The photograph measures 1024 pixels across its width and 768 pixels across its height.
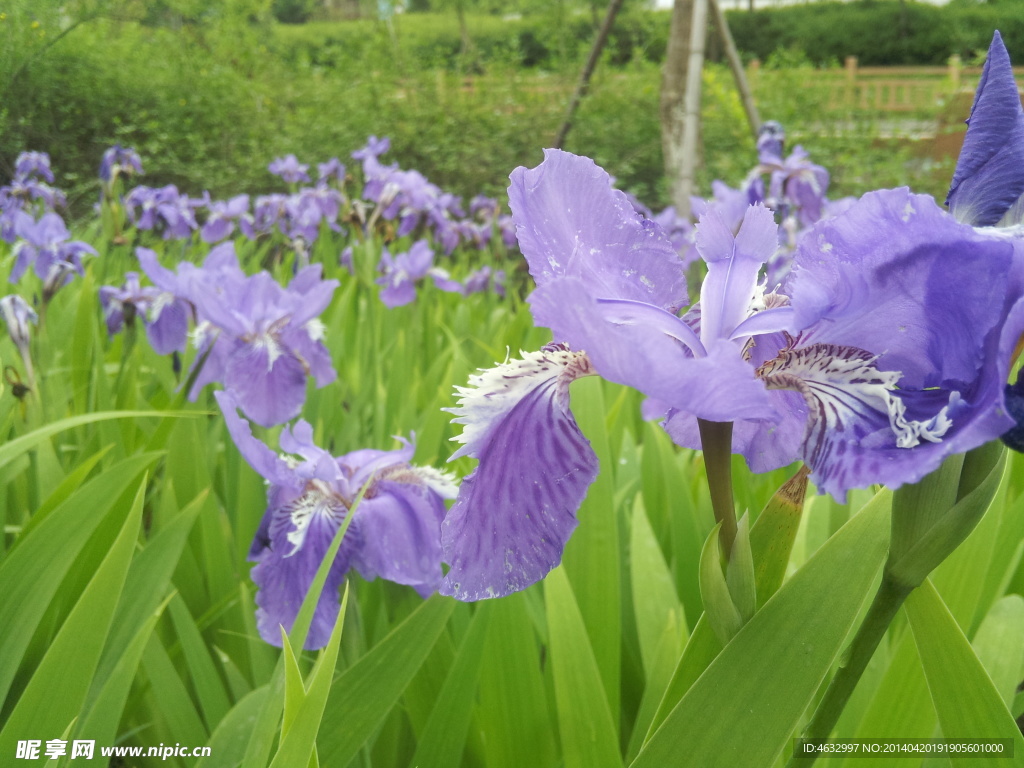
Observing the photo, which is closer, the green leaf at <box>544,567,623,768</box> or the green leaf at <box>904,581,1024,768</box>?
the green leaf at <box>904,581,1024,768</box>

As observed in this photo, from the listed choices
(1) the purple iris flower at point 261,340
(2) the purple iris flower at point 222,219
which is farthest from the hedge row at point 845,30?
(1) the purple iris flower at point 261,340

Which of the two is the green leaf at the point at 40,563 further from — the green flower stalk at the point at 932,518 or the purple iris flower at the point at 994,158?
the purple iris flower at the point at 994,158

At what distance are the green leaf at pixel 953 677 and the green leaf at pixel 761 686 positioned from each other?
124 millimetres

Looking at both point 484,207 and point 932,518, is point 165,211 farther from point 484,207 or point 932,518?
point 932,518

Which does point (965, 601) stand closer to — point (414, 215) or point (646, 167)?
point (414, 215)

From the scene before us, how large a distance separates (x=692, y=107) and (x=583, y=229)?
137 inches

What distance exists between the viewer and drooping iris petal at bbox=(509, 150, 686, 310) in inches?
23.3

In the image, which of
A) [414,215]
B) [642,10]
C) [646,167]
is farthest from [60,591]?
[642,10]

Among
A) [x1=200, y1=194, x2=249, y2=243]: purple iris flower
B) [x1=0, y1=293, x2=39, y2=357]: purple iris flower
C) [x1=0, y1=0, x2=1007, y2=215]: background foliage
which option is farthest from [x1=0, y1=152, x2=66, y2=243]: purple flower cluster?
[x1=0, y1=293, x2=39, y2=357]: purple iris flower

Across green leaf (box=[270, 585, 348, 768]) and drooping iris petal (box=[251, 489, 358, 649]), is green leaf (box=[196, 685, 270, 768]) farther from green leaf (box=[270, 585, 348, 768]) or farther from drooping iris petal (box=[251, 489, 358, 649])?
green leaf (box=[270, 585, 348, 768])

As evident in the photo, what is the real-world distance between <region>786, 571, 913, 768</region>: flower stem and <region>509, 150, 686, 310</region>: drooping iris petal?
0.25 meters

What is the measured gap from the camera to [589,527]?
1073mm

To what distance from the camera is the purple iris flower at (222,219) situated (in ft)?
14.0

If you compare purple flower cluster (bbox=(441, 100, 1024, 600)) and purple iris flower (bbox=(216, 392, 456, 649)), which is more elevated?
purple flower cluster (bbox=(441, 100, 1024, 600))
